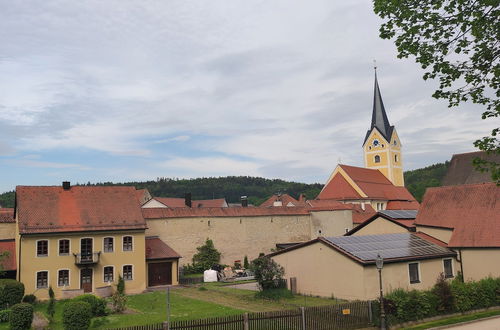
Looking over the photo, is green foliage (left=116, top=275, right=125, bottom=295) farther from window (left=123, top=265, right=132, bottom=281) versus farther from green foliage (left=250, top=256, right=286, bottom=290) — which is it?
green foliage (left=250, top=256, right=286, bottom=290)

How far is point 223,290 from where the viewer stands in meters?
29.1

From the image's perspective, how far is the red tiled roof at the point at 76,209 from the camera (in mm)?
29141

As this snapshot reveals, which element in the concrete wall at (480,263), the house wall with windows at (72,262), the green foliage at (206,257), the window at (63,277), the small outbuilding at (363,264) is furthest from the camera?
the green foliage at (206,257)

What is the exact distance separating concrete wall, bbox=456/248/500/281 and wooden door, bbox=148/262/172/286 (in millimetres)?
19752

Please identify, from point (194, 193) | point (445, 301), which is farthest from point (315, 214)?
point (194, 193)

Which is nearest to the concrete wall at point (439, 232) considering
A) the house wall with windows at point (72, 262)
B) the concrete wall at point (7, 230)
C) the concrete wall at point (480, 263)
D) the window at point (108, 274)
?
the concrete wall at point (480, 263)

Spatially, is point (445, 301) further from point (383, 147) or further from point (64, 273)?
point (383, 147)

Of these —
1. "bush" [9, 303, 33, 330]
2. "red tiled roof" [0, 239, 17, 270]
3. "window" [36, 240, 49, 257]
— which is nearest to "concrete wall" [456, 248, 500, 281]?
"bush" [9, 303, 33, 330]

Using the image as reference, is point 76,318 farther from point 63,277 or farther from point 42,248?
point 42,248

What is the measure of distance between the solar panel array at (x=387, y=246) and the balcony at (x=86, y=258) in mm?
15224

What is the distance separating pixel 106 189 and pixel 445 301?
2397 cm

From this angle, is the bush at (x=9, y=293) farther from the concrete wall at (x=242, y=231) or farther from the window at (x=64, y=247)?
the concrete wall at (x=242, y=231)

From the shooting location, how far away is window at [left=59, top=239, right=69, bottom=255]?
2908cm

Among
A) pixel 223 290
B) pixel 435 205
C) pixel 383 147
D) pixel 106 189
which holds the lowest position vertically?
pixel 223 290
